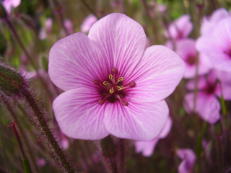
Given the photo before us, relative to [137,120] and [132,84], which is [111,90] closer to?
[132,84]

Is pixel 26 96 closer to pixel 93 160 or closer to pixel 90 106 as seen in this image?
pixel 90 106

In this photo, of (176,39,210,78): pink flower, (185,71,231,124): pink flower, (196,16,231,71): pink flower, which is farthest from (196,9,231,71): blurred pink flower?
(176,39,210,78): pink flower

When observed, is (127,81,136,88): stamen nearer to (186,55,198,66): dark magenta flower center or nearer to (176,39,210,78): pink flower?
Result: (176,39,210,78): pink flower

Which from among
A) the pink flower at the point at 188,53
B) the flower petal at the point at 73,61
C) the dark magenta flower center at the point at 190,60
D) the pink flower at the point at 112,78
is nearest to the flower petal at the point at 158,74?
the pink flower at the point at 112,78

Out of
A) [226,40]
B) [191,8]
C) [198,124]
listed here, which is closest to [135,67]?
[226,40]

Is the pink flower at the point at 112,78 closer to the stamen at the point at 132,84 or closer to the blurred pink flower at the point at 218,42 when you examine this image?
the stamen at the point at 132,84

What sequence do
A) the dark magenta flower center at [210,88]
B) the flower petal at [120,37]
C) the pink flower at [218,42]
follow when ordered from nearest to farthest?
the flower petal at [120,37], the pink flower at [218,42], the dark magenta flower center at [210,88]
